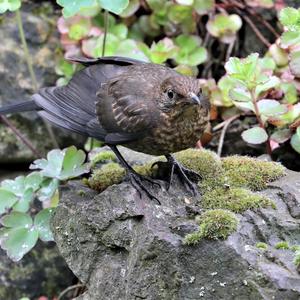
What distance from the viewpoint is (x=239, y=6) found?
5281mm

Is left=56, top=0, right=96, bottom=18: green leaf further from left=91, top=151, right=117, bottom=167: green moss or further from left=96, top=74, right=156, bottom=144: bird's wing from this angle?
left=91, top=151, right=117, bottom=167: green moss

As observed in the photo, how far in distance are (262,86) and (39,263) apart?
194 cm

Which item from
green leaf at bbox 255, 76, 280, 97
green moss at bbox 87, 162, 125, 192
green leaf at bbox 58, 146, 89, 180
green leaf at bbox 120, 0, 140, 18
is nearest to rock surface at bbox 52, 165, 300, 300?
green moss at bbox 87, 162, 125, 192

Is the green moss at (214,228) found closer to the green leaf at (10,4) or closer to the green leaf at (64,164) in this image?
the green leaf at (64,164)

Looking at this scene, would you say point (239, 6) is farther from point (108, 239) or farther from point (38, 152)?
point (108, 239)

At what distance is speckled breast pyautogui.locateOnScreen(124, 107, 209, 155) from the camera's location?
3500 millimetres

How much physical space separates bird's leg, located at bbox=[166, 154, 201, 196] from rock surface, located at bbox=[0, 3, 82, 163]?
1580 millimetres

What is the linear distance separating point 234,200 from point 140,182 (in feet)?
1.58

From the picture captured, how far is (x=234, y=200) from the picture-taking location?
11.1 feet

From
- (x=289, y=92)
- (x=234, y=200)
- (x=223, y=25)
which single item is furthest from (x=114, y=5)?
(x=223, y=25)

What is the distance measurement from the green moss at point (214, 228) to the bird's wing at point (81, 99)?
2.89ft

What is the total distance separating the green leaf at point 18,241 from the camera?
3.91m

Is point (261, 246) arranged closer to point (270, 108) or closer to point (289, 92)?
point (270, 108)

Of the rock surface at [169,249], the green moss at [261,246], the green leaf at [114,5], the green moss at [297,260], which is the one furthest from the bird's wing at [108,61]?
the green moss at [297,260]
